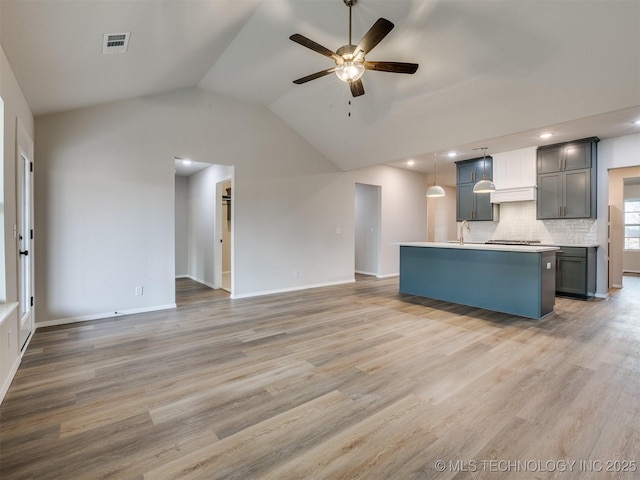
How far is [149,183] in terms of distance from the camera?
4.62 metres

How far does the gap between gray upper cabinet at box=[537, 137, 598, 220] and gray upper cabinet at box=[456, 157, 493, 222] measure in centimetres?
94

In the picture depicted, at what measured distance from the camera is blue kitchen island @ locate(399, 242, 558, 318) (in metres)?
4.20

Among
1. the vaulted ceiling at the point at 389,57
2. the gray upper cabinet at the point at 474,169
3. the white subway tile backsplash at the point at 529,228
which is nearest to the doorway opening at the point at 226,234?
the vaulted ceiling at the point at 389,57

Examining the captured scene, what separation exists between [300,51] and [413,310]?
3958mm

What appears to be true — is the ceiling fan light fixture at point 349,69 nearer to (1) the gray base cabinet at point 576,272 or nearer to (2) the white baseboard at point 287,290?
(2) the white baseboard at point 287,290

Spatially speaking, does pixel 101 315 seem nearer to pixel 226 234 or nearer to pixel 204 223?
pixel 204 223

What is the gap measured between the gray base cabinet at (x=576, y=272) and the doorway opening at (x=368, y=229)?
3.72m

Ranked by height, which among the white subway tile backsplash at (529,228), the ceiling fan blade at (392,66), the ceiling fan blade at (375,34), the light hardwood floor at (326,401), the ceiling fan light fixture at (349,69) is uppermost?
the ceiling fan blade at (375,34)

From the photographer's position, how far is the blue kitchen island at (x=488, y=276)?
13.8 feet

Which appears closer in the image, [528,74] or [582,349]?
[582,349]

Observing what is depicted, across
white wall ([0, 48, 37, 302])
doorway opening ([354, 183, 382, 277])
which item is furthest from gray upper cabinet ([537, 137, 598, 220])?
white wall ([0, 48, 37, 302])

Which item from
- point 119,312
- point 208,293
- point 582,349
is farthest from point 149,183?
point 582,349

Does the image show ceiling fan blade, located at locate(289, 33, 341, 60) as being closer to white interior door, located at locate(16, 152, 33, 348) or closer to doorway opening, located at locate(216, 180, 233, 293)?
white interior door, located at locate(16, 152, 33, 348)

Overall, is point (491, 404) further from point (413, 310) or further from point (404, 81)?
point (404, 81)
